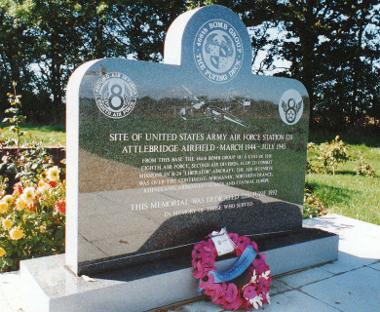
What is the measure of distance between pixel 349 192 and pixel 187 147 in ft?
15.9

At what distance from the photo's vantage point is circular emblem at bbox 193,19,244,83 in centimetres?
352

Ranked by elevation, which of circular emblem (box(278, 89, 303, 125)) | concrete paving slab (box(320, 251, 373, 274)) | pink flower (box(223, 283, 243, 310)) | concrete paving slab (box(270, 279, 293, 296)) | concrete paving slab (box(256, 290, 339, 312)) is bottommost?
concrete paving slab (box(256, 290, 339, 312))

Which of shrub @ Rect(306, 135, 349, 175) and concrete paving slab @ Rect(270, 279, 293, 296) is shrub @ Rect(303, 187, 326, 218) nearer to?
concrete paving slab @ Rect(270, 279, 293, 296)

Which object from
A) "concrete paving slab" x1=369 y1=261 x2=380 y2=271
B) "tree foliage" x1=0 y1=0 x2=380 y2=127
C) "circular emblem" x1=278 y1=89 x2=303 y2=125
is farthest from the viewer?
"tree foliage" x1=0 y1=0 x2=380 y2=127

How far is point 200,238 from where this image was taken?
11.9 feet

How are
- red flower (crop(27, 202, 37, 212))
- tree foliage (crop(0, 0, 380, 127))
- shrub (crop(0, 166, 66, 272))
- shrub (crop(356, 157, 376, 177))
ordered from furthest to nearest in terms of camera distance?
tree foliage (crop(0, 0, 380, 127)) < shrub (crop(356, 157, 376, 177)) < red flower (crop(27, 202, 37, 212)) < shrub (crop(0, 166, 66, 272))

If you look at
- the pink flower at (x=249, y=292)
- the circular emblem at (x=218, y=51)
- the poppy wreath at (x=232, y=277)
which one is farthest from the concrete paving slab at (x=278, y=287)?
the circular emblem at (x=218, y=51)

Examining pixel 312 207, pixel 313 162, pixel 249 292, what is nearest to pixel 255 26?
pixel 313 162

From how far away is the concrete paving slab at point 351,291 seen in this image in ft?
10.7

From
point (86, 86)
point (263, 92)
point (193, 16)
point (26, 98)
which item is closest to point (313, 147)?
point (263, 92)

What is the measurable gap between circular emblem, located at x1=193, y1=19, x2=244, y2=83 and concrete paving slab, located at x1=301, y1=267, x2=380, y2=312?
1.97 meters

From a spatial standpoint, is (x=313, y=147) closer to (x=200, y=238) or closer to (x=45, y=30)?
(x=200, y=238)

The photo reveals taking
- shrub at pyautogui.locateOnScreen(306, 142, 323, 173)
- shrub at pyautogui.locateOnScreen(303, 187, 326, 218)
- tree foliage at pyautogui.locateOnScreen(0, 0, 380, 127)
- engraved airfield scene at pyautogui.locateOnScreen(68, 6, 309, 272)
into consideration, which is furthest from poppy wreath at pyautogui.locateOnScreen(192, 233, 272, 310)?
tree foliage at pyautogui.locateOnScreen(0, 0, 380, 127)

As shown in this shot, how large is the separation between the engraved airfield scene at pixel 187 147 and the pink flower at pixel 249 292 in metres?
0.65
